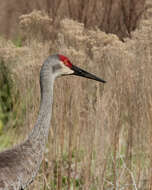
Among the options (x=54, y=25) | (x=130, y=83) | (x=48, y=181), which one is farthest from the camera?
(x=54, y=25)

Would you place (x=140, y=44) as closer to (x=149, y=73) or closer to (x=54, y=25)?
(x=149, y=73)

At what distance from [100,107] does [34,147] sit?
2.08ft

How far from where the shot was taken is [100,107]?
162 inches

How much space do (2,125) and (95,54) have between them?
3.21 metres

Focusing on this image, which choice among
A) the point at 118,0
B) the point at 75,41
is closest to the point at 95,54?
the point at 75,41

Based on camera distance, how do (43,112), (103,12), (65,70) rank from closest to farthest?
(43,112) < (65,70) < (103,12)

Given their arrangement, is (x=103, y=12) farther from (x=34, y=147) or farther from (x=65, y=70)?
(x=34, y=147)

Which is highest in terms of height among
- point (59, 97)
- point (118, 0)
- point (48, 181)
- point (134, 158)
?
point (118, 0)

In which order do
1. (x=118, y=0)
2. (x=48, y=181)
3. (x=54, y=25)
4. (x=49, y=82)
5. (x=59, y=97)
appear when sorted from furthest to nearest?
(x=118, y=0) < (x=54, y=25) < (x=48, y=181) < (x=59, y=97) < (x=49, y=82)

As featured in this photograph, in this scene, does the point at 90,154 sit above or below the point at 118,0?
below

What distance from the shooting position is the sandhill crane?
3.77 metres

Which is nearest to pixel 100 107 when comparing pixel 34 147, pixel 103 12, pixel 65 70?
pixel 65 70

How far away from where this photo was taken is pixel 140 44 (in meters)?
4.30

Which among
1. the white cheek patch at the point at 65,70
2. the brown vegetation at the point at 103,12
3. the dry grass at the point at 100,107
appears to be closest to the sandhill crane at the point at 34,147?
the white cheek patch at the point at 65,70
